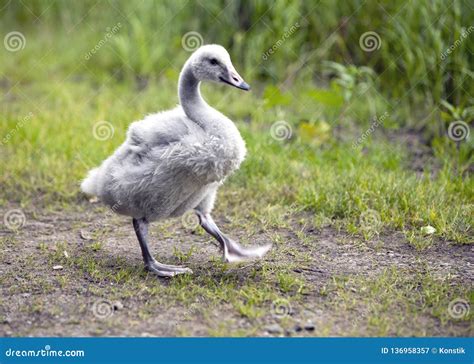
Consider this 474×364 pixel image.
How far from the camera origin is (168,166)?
14.3 feet

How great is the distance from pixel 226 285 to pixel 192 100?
1138 mm

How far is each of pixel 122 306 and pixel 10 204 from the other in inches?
83.5

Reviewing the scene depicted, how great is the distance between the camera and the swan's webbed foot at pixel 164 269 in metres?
4.61

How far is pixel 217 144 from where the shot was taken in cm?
430

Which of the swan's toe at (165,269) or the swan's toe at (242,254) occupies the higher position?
the swan's toe at (242,254)

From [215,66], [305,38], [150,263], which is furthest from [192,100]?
[305,38]

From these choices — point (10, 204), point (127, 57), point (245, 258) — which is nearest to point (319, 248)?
point (245, 258)

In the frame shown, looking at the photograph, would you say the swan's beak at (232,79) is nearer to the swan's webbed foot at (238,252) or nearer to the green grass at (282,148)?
the swan's webbed foot at (238,252)

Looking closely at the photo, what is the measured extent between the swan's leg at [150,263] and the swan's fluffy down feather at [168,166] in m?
0.07

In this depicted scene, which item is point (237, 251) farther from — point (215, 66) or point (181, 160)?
point (215, 66)

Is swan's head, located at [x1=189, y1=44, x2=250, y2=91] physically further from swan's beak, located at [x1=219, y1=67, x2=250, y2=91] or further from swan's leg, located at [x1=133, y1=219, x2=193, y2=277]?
swan's leg, located at [x1=133, y1=219, x2=193, y2=277]

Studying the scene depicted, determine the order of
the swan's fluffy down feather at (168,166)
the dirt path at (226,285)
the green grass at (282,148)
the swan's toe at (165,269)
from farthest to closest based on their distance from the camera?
the swan's toe at (165,269) < the green grass at (282,148) < the swan's fluffy down feather at (168,166) < the dirt path at (226,285)

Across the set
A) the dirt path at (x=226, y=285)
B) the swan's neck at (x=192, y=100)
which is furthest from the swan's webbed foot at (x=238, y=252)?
the swan's neck at (x=192, y=100)

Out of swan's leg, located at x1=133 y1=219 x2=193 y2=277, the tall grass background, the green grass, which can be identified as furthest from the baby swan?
the tall grass background
